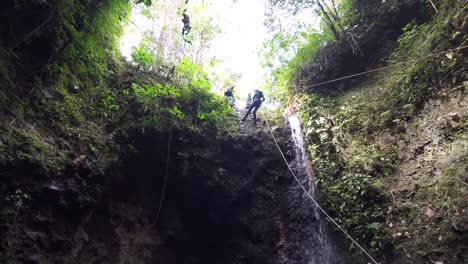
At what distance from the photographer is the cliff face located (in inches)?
170

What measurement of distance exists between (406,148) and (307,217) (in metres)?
2.72

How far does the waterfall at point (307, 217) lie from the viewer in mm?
6027

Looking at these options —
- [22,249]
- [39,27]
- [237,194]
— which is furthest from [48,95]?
[237,194]

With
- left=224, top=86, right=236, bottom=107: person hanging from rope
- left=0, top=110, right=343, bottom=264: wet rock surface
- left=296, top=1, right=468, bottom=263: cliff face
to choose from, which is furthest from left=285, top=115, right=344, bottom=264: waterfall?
left=224, top=86, right=236, bottom=107: person hanging from rope

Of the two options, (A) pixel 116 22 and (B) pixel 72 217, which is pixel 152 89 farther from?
(B) pixel 72 217

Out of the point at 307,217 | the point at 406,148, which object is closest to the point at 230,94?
the point at 307,217

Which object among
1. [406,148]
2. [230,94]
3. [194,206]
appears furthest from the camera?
[230,94]

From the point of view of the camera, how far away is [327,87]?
Result: 863cm

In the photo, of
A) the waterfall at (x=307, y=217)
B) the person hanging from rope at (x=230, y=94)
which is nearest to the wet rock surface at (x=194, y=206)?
the waterfall at (x=307, y=217)

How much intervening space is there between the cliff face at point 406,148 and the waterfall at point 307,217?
0.42 m

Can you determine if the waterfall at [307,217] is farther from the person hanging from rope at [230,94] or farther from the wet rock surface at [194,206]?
the person hanging from rope at [230,94]

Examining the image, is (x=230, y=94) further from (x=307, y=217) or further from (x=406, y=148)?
(x=406, y=148)

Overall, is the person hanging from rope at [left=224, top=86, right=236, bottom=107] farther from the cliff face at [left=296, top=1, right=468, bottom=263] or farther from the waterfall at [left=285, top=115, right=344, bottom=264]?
the cliff face at [left=296, top=1, right=468, bottom=263]

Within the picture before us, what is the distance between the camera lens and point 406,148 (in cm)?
546
